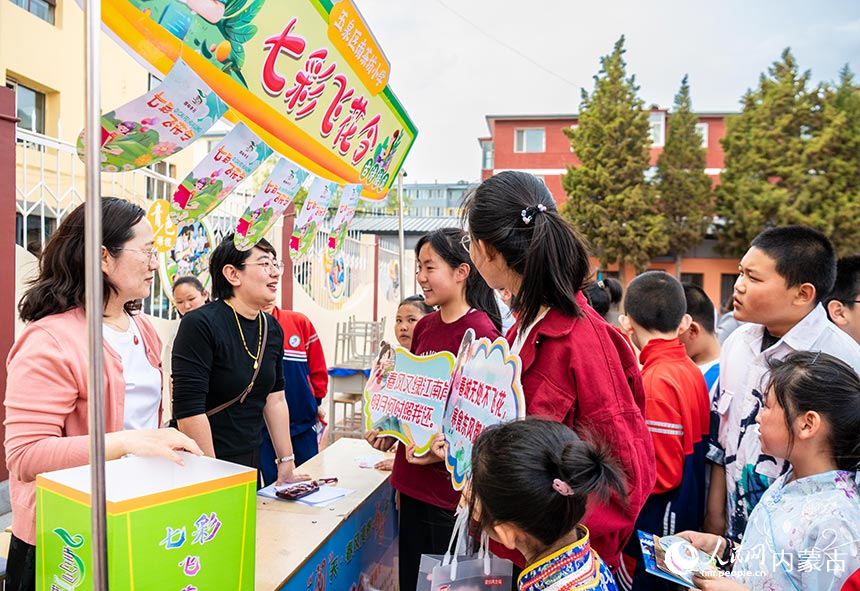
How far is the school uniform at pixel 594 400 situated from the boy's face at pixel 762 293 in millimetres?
717

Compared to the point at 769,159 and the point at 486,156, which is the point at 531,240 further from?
the point at 486,156

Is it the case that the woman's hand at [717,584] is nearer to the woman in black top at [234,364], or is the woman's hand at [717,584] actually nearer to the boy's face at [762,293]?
the boy's face at [762,293]

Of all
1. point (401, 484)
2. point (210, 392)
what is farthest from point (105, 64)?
point (401, 484)

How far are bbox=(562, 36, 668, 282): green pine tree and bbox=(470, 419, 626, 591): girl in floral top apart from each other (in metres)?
17.7

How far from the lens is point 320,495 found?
6.83ft

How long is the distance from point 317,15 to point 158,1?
93cm

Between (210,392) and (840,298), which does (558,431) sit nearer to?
(210,392)

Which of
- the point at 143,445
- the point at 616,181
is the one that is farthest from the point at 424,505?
the point at 616,181

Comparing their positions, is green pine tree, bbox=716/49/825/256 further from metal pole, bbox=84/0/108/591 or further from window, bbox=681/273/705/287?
metal pole, bbox=84/0/108/591

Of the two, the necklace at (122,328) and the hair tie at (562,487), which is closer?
the hair tie at (562,487)

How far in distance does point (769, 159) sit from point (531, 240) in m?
20.1

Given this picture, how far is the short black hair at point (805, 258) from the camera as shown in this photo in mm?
1777

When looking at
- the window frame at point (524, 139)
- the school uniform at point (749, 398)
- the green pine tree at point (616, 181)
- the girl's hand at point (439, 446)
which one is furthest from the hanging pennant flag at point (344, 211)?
the window frame at point (524, 139)

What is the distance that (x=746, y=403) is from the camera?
183 centimetres
